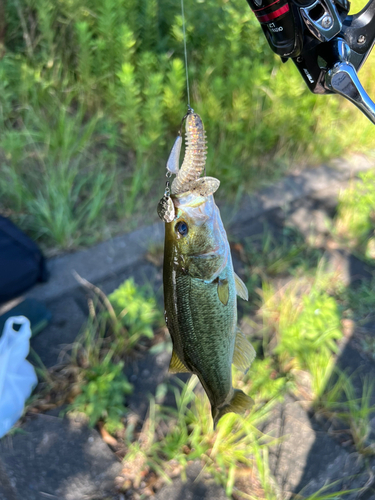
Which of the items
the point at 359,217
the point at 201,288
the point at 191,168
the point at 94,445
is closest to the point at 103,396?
the point at 94,445

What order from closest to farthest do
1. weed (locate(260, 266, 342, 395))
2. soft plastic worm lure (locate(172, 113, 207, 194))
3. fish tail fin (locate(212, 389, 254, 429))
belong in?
soft plastic worm lure (locate(172, 113, 207, 194))
fish tail fin (locate(212, 389, 254, 429))
weed (locate(260, 266, 342, 395))

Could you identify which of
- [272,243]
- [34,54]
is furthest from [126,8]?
[272,243]

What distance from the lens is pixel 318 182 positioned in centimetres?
388

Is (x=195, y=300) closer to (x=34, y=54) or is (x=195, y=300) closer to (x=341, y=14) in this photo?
(x=341, y=14)

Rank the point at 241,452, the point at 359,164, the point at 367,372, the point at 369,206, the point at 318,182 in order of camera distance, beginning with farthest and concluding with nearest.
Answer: the point at 359,164 → the point at 318,182 → the point at 369,206 → the point at 367,372 → the point at 241,452

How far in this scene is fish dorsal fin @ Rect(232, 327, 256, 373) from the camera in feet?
→ 4.27

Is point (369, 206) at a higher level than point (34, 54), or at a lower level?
lower

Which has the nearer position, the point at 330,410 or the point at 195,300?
the point at 195,300

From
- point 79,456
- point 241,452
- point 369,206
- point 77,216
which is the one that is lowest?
point 79,456

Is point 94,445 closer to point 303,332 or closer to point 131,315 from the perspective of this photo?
point 131,315

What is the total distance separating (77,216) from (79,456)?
180cm

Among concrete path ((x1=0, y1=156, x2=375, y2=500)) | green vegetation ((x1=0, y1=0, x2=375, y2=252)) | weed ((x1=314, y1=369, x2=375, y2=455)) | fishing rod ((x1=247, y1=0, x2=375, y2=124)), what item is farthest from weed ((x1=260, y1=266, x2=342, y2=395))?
green vegetation ((x1=0, y1=0, x2=375, y2=252))

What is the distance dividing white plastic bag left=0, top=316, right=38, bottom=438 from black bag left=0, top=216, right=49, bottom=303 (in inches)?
19.6

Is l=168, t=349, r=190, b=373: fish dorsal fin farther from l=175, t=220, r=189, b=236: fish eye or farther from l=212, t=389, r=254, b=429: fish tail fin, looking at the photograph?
l=175, t=220, r=189, b=236: fish eye
